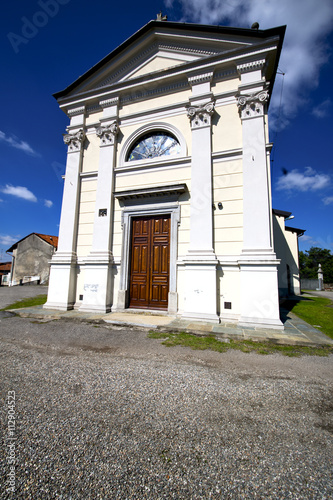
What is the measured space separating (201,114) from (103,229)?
5.43 meters

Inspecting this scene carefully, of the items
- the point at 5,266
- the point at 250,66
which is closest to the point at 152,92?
the point at 250,66

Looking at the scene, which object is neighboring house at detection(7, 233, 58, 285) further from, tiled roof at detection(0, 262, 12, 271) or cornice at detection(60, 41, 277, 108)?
A: cornice at detection(60, 41, 277, 108)

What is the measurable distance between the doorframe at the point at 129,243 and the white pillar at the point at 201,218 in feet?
1.99

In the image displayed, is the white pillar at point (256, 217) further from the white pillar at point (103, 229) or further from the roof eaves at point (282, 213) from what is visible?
the roof eaves at point (282, 213)

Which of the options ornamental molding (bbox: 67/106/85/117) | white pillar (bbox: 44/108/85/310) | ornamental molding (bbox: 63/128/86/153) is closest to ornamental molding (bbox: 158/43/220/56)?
ornamental molding (bbox: 67/106/85/117)

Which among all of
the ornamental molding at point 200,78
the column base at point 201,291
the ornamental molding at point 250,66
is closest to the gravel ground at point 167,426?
the column base at point 201,291

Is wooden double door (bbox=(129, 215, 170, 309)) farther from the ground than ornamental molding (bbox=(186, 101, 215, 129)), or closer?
closer

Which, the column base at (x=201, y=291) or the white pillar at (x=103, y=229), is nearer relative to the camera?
the column base at (x=201, y=291)

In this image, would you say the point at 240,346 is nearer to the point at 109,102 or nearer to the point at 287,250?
the point at 109,102

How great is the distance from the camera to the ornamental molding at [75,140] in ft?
29.9

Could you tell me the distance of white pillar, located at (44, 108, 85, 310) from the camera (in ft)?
26.5

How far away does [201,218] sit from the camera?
272 inches

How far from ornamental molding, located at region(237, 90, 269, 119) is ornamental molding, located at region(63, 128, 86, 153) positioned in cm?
639

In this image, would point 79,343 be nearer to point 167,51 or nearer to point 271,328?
point 271,328
